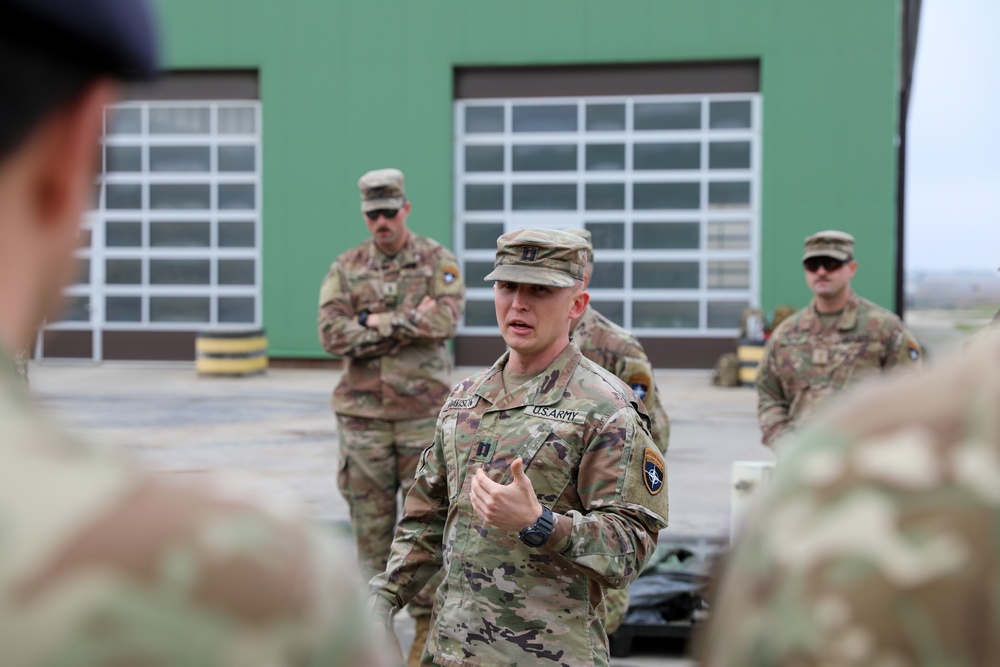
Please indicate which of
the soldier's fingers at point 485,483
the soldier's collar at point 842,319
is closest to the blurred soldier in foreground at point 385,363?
the soldier's collar at point 842,319

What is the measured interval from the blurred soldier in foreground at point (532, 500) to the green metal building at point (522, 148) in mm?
14999

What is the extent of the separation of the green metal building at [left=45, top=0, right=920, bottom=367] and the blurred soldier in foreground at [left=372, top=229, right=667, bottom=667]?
49.2 ft

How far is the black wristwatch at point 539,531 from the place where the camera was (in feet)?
9.82

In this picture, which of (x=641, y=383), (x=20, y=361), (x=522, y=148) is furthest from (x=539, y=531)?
(x=522, y=148)

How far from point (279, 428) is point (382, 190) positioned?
734 cm

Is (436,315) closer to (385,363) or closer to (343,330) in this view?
(385,363)

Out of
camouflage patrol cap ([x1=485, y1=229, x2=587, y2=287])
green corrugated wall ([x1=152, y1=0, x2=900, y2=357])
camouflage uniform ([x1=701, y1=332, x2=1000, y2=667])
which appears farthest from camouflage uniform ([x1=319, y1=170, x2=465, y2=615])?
green corrugated wall ([x1=152, y1=0, x2=900, y2=357])

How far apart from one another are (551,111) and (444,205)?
2427 mm

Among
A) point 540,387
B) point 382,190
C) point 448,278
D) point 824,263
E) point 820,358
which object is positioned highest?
point 382,190

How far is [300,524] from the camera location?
2.92 feet

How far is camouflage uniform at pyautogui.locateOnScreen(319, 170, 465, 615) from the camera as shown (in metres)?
6.12

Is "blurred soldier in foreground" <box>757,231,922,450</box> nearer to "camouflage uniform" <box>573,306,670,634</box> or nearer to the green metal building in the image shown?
"camouflage uniform" <box>573,306,670,634</box>

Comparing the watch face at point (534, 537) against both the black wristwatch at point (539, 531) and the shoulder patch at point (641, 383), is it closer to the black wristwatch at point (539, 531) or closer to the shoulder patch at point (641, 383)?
the black wristwatch at point (539, 531)

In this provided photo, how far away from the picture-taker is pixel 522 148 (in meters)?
18.9
